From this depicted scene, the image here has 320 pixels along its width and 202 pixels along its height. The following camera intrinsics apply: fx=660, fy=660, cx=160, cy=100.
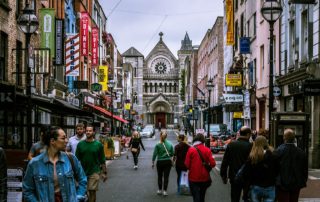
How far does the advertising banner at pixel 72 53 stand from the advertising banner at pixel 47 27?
23.8 feet

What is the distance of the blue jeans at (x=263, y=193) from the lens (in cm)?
1024

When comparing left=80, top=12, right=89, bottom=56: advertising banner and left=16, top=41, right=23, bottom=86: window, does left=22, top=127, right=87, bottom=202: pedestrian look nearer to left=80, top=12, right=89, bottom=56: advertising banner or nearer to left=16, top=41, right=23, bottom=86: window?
left=16, top=41, right=23, bottom=86: window

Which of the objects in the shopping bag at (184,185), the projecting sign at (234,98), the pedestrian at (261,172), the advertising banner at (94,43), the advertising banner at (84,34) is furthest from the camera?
the advertising banner at (94,43)

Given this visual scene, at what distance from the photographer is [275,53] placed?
32469 mm

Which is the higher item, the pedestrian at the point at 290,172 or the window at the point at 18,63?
the window at the point at 18,63

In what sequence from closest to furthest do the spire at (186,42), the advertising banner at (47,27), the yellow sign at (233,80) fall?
1. the advertising banner at (47,27)
2. the yellow sign at (233,80)
3. the spire at (186,42)

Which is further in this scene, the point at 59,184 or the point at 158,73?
the point at 158,73

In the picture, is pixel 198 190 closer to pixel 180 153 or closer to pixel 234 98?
pixel 180 153

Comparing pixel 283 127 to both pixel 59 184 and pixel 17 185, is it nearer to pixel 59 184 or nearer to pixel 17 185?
pixel 17 185

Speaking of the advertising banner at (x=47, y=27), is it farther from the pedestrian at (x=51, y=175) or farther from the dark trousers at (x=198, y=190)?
the pedestrian at (x=51, y=175)

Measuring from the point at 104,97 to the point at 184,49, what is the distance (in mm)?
96039

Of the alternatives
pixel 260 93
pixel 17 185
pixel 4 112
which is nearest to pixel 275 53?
pixel 260 93

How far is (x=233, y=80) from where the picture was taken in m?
42.4

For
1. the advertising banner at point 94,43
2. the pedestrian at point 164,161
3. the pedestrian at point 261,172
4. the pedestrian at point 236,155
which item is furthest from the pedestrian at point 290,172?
the advertising banner at point 94,43
